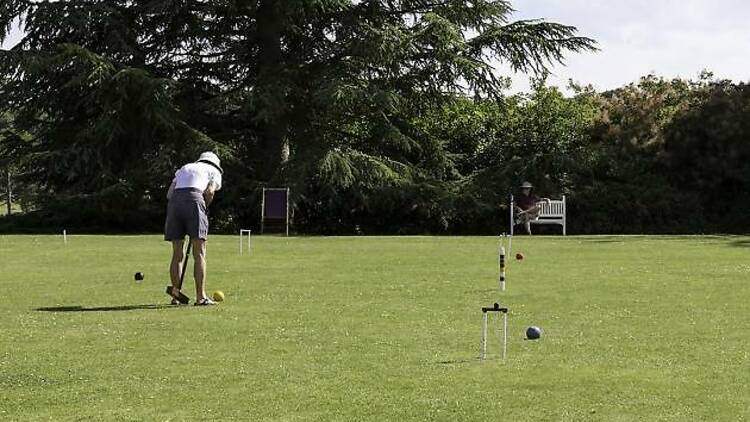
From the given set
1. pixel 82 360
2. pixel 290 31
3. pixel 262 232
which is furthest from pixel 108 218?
pixel 82 360

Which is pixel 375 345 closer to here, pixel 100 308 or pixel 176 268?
pixel 176 268

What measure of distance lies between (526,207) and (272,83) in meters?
8.28

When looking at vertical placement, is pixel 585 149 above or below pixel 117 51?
below

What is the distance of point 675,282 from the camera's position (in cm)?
1317

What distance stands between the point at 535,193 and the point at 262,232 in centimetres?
874

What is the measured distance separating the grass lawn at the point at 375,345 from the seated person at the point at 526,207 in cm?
1266

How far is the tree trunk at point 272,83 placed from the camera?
97.2 ft

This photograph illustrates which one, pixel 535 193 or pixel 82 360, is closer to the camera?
pixel 82 360

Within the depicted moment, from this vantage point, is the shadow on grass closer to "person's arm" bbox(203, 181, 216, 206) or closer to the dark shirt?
"person's arm" bbox(203, 181, 216, 206)

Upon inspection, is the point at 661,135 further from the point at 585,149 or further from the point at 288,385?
the point at 288,385

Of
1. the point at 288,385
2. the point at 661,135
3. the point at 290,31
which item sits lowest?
the point at 288,385

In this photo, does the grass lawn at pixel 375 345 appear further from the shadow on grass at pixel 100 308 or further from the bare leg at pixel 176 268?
the bare leg at pixel 176 268

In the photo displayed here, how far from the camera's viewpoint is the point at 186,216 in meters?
11.0

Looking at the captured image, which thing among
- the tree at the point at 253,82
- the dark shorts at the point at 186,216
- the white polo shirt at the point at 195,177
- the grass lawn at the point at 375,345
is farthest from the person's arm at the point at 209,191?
the tree at the point at 253,82
